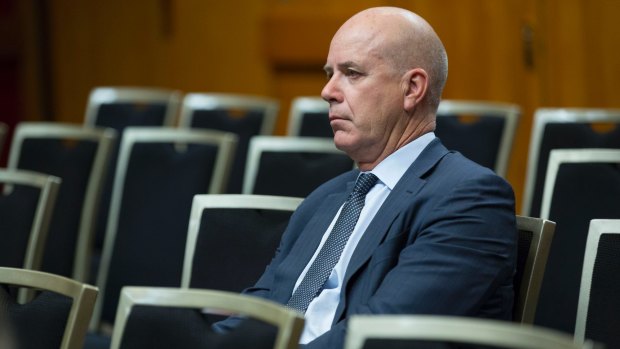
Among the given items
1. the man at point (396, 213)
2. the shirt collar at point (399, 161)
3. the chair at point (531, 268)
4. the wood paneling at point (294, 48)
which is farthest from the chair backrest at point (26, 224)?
the wood paneling at point (294, 48)

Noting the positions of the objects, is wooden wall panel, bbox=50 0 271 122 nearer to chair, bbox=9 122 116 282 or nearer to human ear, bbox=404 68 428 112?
chair, bbox=9 122 116 282

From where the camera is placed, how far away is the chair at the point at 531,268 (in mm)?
2217

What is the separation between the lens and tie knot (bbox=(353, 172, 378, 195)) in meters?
2.40

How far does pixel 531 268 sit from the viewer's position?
2223mm

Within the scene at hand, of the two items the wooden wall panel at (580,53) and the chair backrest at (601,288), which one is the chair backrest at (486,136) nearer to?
the chair backrest at (601,288)

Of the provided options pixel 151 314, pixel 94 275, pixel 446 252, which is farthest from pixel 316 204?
pixel 94 275

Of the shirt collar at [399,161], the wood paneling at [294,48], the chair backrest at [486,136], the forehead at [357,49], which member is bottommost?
the shirt collar at [399,161]

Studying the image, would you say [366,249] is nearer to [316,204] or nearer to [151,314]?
[316,204]

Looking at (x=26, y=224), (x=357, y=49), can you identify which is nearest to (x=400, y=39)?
(x=357, y=49)

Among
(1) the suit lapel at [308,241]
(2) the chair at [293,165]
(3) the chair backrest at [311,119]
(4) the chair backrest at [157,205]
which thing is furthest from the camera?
(3) the chair backrest at [311,119]

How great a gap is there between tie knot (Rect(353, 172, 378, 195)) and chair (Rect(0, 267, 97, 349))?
2.02 ft

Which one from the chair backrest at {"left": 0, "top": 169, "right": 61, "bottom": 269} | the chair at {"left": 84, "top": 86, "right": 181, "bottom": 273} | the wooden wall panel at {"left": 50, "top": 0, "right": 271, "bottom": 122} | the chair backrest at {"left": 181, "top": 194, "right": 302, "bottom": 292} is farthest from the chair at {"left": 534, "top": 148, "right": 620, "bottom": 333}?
the wooden wall panel at {"left": 50, "top": 0, "right": 271, "bottom": 122}

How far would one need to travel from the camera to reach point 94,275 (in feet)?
12.9

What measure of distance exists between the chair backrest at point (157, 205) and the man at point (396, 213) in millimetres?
954
